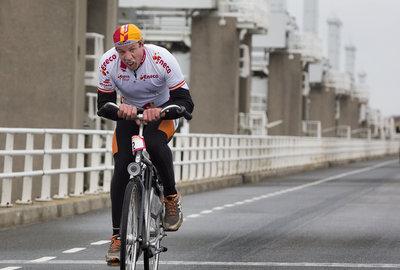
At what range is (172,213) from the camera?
1033cm

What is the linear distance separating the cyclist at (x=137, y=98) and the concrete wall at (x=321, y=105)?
102 metres

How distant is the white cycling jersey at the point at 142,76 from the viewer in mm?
9867

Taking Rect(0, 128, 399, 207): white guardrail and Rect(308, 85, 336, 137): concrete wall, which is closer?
Rect(0, 128, 399, 207): white guardrail

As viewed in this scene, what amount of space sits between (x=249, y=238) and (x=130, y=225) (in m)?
6.19

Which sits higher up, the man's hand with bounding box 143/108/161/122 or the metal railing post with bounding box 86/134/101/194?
the man's hand with bounding box 143/108/161/122

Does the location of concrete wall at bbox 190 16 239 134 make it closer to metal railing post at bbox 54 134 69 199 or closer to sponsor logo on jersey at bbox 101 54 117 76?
metal railing post at bbox 54 134 69 199

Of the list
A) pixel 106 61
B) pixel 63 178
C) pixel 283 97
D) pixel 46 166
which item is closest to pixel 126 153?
pixel 106 61

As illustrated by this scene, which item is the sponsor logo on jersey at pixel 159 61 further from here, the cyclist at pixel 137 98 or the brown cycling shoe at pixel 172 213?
the brown cycling shoe at pixel 172 213

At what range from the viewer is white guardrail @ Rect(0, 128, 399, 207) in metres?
18.6

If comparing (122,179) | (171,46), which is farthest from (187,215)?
(171,46)

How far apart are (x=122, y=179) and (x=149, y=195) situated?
0.26 metres

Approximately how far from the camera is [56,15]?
25.2 meters

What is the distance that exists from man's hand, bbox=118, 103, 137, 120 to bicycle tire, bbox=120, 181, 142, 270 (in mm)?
553

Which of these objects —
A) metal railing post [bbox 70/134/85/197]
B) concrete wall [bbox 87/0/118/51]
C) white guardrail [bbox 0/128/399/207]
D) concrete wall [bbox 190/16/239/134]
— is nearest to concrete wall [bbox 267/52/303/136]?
white guardrail [bbox 0/128/399/207]
